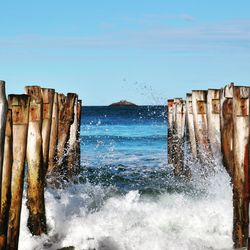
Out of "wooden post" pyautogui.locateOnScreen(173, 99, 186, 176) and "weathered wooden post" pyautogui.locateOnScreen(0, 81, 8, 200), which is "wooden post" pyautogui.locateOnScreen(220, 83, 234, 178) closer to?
"weathered wooden post" pyautogui.locateOnScreen(0, 81, 8, 200)

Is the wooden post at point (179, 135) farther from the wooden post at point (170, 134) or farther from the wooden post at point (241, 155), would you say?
the wooden post at point (241, 155)

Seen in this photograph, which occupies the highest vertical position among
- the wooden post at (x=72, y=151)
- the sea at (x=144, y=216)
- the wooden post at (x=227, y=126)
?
the wooden post at (x=227, y=126)

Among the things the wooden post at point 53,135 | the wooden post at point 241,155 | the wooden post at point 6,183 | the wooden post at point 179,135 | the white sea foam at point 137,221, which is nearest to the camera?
the wooden post at point 6,183

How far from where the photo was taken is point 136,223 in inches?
372

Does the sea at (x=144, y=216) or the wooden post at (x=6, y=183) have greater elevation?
the wooden post at (x=6, y=183)

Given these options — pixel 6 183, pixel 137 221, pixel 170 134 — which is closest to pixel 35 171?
pixel 6 183

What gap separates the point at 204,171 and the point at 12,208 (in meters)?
6.52

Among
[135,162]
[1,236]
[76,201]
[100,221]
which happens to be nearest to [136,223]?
[100,221]

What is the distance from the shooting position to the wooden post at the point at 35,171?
764 cm

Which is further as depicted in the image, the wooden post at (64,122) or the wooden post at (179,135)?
the wooden post at (179,135)

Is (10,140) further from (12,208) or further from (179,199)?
(179,199)

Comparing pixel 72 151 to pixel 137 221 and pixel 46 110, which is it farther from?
pixel 46 110

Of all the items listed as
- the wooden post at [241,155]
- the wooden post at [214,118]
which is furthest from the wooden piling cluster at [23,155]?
the wooden post at [214,118]

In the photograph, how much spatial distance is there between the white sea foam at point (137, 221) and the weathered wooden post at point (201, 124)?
0.46 m
